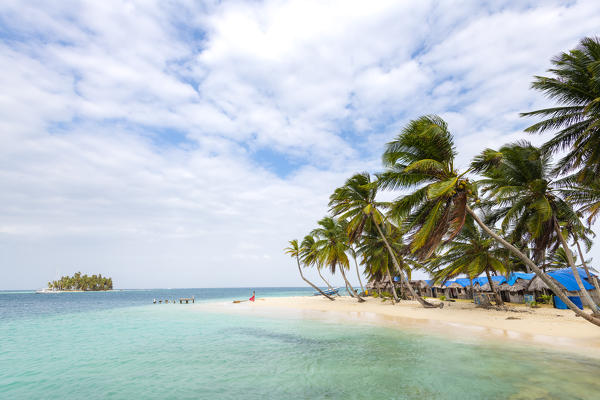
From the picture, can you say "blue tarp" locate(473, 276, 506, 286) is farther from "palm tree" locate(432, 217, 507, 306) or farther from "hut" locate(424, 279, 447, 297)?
"palm tree" locate(432, 217, 507, 306)

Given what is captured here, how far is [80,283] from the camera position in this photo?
437 ft

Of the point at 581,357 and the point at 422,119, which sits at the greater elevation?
the point at 422,119

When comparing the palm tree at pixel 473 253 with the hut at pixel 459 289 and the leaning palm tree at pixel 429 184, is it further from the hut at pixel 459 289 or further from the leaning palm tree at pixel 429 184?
the hut at pixel 459 289

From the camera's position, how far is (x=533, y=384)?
669 cm

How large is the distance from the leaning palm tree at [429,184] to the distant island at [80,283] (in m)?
158

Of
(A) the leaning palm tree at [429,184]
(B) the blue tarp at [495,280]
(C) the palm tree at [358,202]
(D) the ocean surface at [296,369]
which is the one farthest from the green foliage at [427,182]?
(B) the blue tarp at [495,280]

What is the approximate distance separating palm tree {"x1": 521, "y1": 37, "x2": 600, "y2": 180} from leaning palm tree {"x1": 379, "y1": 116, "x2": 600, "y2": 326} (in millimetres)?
3503

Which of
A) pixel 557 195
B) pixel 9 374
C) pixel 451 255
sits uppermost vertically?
pixel 557 195

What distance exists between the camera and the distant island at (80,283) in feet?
434

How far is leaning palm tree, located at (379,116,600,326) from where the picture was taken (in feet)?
36.1

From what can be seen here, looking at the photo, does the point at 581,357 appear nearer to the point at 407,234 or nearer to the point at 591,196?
the point at 407,234

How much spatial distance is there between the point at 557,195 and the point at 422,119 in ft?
25.7

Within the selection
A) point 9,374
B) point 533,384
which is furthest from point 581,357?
point 9,374

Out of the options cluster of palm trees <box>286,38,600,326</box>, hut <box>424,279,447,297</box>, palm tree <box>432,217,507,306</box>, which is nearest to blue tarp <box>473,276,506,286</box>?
hut <box>424,279,447,297</box>
